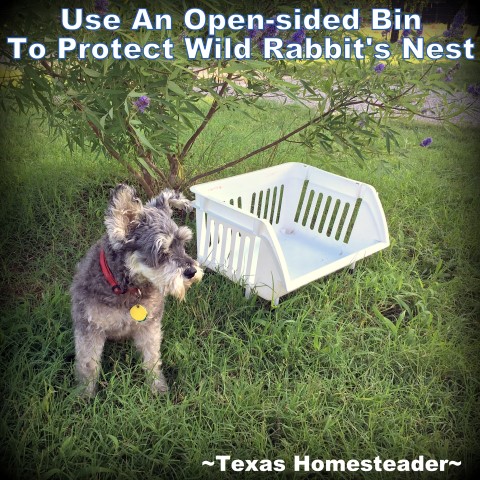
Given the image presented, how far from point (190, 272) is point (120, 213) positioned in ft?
1.56

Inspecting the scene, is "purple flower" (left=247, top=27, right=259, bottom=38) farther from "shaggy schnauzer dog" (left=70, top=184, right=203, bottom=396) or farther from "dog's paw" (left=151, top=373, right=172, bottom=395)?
"dog's paw" (left=151, top=373, right=172, bottom=395)

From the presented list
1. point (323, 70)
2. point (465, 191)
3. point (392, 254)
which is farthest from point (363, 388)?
point (465, 191)

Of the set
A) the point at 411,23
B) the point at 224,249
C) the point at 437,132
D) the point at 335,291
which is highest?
the point at 411,23

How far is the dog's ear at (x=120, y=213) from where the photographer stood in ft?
7.71

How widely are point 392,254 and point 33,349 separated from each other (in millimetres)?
2995

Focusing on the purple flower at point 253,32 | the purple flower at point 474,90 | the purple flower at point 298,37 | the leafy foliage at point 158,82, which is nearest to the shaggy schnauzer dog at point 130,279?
the leafy foliage at point 158,82

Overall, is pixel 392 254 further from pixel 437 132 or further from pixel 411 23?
pixel 437 132

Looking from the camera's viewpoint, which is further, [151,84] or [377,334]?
[377,334]

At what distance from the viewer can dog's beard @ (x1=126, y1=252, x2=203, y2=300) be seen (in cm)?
243

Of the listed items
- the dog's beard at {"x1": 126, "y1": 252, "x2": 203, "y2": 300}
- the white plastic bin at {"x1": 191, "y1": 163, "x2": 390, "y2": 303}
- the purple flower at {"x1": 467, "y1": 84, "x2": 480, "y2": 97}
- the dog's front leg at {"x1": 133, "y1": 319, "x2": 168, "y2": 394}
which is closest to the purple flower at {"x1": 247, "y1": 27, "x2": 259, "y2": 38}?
the white plastic bin at {"x1": 191, "y1": 163, "x2": 390, "y2": 303}

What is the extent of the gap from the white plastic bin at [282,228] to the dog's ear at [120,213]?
0.94 meters

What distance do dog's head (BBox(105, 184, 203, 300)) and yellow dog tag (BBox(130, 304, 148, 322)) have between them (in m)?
0.15

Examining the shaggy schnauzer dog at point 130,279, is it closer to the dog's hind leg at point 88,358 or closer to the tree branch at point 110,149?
the dog's hind leg at point 88,358

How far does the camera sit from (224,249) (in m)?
3.54
